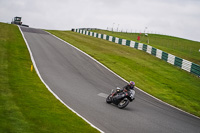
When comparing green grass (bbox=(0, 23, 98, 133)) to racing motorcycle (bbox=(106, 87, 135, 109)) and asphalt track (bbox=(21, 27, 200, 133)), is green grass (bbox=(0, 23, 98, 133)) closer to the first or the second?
asphalt track (bbox=(21, 27, 200, 133))

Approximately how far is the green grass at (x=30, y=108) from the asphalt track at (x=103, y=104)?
2.65 feet

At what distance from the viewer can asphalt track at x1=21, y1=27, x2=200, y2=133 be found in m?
10.9

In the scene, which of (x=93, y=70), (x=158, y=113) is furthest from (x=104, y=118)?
(x=93, y=70)

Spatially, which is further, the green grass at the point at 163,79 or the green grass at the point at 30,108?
the green grass at the point at 163,79

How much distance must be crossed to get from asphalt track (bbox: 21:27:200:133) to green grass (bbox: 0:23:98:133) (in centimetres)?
81

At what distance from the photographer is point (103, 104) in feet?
44.2

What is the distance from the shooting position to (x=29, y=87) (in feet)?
46.0

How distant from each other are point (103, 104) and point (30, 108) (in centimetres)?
428

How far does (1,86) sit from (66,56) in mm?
13182

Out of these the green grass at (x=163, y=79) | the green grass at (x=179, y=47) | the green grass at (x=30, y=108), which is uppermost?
the green grass at (x=179, y=47)

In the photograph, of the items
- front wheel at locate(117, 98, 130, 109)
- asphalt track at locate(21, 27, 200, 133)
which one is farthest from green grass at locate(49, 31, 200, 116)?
front wheel at locate(117, 98, 130, 109)

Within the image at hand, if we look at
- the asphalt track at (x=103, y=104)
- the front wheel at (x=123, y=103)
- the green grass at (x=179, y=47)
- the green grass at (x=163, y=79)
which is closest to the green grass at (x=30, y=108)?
the asphalt track at (x=103, y=104)

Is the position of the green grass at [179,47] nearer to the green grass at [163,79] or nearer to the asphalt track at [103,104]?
the green grass at [163,79]

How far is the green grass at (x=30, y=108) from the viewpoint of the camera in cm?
858
